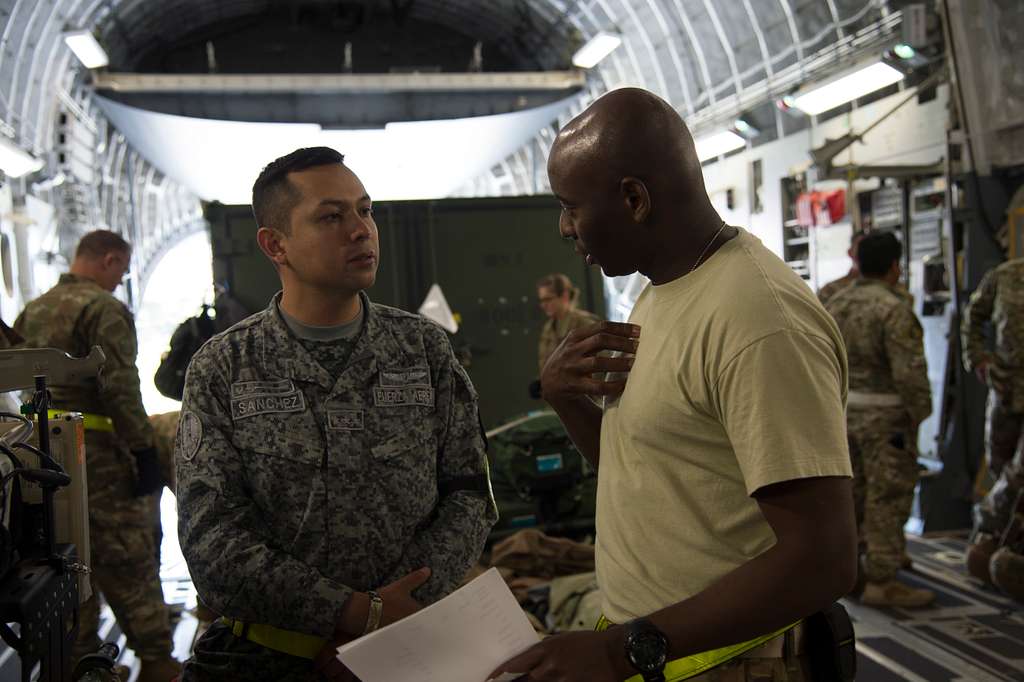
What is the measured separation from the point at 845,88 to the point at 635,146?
660 cm

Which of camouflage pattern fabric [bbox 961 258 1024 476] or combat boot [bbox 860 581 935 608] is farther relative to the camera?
camouflage pattern fabric [bbox 961 258 1024 476]

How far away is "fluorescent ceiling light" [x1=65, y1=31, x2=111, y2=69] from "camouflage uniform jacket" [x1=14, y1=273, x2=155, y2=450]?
611cm

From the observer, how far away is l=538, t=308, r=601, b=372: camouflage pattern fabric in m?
6.10

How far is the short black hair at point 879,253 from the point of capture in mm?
4984

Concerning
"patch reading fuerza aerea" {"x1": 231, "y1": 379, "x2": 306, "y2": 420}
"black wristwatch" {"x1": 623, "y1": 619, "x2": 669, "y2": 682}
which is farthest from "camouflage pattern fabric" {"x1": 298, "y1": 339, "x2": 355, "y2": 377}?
"black wristwatch" {"x1": 623, "y1": 619, "x2": 669, "y2": 682}

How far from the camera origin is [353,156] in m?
15.0

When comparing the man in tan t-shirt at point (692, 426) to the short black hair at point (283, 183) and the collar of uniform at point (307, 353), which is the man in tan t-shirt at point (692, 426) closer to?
the collar of uniform at point (307, 353)

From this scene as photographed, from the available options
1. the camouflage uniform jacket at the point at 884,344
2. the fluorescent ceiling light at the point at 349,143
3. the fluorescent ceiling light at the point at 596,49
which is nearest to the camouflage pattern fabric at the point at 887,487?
the camouflage uniform jacket at the point at 884,344

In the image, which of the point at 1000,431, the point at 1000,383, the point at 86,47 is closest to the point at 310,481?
the point at 1000,383

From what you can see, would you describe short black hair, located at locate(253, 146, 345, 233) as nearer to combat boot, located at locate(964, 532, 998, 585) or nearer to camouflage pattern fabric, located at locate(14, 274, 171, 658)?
camouflage pattern fabric, located at locate(14, 274, 171, 658)

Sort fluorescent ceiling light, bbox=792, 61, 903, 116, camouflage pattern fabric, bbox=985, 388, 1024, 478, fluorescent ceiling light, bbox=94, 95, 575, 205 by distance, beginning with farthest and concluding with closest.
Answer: fluorescent ceiling light, bbox=94, 95, 575, 205 → fluorescent ceiling light, bbox=792, 61, 903, 116 → camouflage pattern fabric, bbox=985, 388, 1024, 478

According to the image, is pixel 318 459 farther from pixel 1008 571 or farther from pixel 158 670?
pixel 1008 571

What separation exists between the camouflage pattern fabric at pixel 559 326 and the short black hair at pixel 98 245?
2859mm

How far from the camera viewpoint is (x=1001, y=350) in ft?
16.9
